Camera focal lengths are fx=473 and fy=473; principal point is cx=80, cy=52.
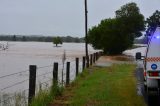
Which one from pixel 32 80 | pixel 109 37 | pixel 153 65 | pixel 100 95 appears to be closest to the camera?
pixel 153 65

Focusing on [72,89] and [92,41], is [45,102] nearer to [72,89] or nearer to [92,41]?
[72,89]

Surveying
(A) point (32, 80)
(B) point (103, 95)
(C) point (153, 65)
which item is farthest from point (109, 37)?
(C) point (153, 65)

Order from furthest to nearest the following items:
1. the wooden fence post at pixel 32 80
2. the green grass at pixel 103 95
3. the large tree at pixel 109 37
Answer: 1. the large tree at pixel 109 37
2. the green grass at pixel 103 95
3. the wooden fence post at pixel 32 80

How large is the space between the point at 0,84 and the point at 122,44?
146 ft

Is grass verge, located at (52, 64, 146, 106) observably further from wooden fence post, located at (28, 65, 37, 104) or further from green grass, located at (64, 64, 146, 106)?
Result: wooden fence post, located at (28, 65, 37, 104)

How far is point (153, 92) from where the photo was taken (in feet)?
43.0

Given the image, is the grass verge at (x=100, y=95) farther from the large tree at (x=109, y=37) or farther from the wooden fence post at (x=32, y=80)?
the large tree at (x=109, y=37)

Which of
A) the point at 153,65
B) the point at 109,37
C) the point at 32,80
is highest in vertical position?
the point at 109,37

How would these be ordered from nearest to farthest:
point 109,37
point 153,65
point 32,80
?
point 153,65 → point 32,80 → point 109,37

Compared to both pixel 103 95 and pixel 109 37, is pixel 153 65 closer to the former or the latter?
pixel 103 95

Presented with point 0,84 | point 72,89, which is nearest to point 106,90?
point 72,89

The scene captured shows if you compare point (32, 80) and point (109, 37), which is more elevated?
point (109, 37)

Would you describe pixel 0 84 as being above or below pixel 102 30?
below

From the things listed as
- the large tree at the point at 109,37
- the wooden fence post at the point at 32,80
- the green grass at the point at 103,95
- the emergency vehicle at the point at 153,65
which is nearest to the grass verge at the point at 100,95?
the green grass at the point at 103,95
